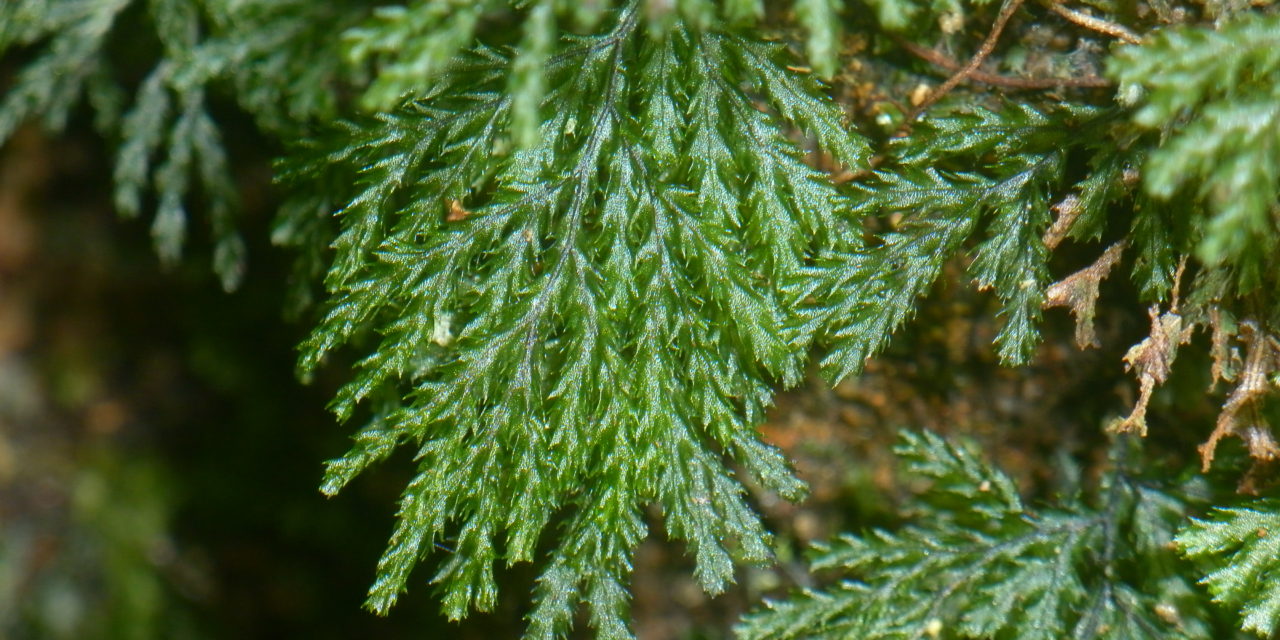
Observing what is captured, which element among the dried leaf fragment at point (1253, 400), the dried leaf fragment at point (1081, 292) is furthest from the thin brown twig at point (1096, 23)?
the dried leaf fragment at point (1253, 400)

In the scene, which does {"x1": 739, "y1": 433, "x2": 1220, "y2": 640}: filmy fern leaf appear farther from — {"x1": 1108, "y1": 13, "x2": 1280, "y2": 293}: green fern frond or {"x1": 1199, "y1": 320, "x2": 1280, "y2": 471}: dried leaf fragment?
{"x1": 1108, "y1": 13, "x2": 1280, "y2": 293}: green fern frond

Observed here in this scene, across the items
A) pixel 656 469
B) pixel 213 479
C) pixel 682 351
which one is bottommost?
pixel 213 479

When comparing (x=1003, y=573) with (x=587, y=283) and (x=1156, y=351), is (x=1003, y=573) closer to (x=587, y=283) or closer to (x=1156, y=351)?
(x=1156, y=351)

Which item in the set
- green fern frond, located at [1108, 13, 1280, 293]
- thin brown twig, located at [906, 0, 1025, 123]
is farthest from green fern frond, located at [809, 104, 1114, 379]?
green fern frond, located at [1108, 13, 1280, 293]

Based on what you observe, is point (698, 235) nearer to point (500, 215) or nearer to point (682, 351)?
point (682, 351)

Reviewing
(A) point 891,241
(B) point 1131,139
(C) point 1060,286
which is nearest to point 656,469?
(A) point 891,241

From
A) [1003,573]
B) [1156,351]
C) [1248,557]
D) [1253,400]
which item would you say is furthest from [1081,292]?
[1003,573]
